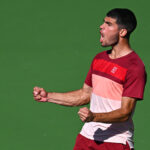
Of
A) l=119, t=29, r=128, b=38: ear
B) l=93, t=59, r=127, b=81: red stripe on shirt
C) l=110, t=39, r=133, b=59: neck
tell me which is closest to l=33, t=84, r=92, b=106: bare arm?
l=93, t=59, r=127, b=81: red stripe on shirt

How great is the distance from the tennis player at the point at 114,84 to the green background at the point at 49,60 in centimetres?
143

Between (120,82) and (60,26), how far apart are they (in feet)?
6.39

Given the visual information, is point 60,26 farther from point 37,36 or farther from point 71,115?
point 71,115

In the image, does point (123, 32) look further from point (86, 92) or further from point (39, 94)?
point (39, 94)

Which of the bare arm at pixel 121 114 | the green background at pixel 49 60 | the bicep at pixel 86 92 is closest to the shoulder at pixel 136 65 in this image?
the bare arm at pixel 121 114

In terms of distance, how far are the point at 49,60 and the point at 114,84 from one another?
1889 mm

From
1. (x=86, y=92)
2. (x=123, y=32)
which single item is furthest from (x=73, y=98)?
(x=123, y=32)

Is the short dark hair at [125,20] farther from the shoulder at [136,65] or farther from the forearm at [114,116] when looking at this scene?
the forearm at [114,116]

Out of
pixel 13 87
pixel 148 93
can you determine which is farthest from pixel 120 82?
pixel 13 87

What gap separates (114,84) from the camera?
4730mm

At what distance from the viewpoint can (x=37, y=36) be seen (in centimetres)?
647

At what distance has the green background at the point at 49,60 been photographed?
6.39 meters

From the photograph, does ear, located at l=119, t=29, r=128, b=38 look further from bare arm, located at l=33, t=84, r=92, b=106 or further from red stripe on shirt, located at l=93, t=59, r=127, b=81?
bare arm, located at l=33, t=84, r=92, b=106

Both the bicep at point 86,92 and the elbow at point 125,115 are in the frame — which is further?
the bicep at point 86,92
